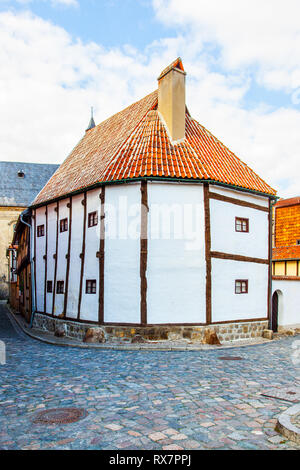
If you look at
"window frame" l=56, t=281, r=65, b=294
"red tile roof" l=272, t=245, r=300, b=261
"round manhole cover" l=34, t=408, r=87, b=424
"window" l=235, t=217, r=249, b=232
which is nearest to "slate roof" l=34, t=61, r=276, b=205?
"window" l=235, t=217, r=249, b=232

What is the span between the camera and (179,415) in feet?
21.0

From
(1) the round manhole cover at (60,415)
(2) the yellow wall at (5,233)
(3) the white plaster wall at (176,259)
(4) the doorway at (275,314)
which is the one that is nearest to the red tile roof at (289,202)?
(4) the doorway at (275,314)

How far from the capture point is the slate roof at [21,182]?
4866 centimetres

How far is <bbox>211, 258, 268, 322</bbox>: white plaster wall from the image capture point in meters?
14.6

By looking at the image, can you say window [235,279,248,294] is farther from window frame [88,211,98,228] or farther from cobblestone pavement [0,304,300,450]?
window frame [88,211,98,228]

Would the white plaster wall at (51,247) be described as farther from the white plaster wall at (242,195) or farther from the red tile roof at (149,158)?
the white plaster wall at (242,195)

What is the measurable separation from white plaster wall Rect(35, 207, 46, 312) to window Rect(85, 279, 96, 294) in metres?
4.88

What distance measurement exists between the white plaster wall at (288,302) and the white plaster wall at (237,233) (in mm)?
2547

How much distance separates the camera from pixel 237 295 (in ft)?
50.2

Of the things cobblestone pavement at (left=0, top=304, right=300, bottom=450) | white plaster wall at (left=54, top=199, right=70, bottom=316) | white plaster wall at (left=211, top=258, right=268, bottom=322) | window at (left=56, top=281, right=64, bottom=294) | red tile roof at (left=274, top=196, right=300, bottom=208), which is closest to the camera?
cobblestone pavement at (left=0, top=304, right=300, bottom=450)

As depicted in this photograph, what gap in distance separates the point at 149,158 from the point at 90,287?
5.16 m

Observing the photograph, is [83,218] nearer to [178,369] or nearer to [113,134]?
[113,134]

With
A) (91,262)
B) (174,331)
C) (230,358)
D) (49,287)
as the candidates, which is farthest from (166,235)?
(49,287)

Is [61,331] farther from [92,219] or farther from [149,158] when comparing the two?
[149,158]
